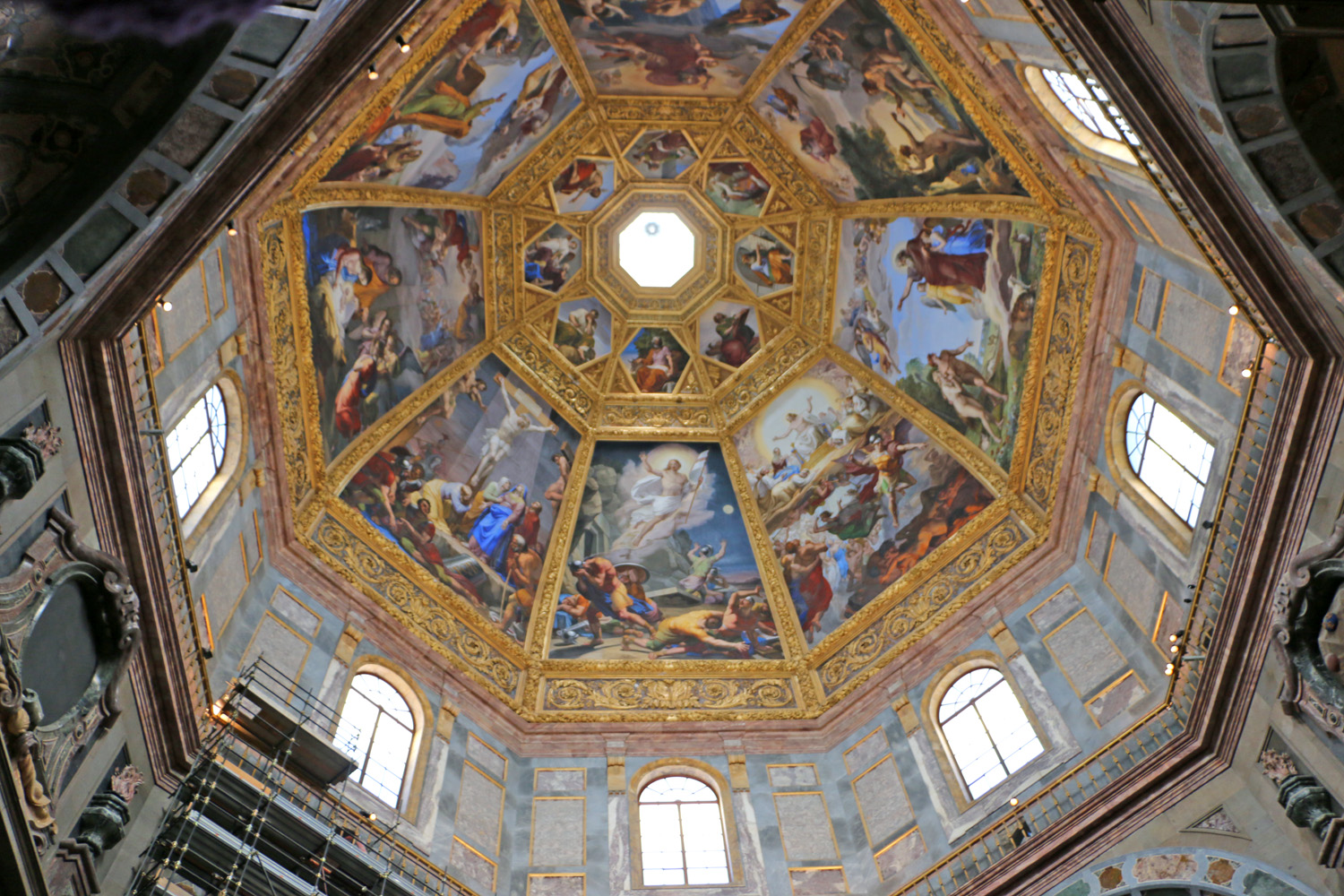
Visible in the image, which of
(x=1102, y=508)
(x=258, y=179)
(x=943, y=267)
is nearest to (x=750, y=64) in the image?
(x=943, y=267)

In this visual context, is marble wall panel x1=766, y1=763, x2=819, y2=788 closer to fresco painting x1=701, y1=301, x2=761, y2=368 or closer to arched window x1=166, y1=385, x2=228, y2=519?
arched window x1=166, y1=385, x2=228, y2=519

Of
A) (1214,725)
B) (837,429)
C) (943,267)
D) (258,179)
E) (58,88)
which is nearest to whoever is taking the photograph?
(58,88)

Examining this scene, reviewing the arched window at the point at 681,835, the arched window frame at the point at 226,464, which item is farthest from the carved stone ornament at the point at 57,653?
the arched window at the point at 681,835

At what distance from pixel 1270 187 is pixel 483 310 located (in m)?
15.1

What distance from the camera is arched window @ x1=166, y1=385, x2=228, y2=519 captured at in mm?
13828

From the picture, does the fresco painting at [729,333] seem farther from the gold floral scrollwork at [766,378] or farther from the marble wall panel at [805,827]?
the marble wall panel at [805,827]

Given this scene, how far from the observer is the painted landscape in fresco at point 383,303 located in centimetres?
1842

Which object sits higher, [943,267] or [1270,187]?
[943,267]

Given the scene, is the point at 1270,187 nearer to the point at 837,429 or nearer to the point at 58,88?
the point at 58,88

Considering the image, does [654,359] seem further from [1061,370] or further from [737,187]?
[1061,370]

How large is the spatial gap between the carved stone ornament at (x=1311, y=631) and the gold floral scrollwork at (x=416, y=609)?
11106 millimetres

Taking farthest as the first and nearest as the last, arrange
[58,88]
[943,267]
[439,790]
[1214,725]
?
[943,267] < [439,790] < [1214,725] < [58,88]

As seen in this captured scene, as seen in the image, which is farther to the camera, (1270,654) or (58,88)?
(1270,654)

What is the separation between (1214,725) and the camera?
42.3 feet
